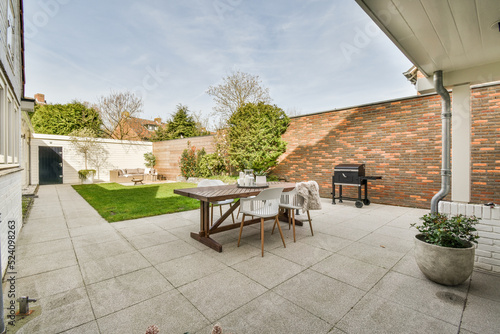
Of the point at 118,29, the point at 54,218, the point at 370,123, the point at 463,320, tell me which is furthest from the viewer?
the point at 370,123

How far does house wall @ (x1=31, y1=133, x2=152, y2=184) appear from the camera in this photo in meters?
10.7

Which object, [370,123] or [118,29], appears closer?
[118,29]

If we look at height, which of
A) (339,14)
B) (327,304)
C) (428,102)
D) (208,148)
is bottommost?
(327,304)

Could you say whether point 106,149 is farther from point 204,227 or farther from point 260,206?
point 260,206

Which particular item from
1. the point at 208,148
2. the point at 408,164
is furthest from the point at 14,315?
the point at 208,148

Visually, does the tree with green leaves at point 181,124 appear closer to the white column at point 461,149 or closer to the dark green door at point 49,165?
the dark green door at point 49,165

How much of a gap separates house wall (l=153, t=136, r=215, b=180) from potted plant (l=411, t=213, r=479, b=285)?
30.9ft

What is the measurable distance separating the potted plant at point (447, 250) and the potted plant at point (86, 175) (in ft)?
44.9

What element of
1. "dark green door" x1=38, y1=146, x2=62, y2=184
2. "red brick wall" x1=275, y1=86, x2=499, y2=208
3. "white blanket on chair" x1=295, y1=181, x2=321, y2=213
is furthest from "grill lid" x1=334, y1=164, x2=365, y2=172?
"dark green door" x1=38, y1=146, x2=62, y2=184

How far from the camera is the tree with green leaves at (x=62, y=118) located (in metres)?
14.3

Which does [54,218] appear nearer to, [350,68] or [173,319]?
[173,319]

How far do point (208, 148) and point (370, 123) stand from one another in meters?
7.12

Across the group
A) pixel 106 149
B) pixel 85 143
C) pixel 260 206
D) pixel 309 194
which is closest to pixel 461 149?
pixel 309 194

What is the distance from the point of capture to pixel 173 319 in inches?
64.0
